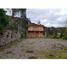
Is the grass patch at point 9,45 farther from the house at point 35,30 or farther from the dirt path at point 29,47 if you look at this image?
the house at point 35,30

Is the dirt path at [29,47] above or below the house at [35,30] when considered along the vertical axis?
below

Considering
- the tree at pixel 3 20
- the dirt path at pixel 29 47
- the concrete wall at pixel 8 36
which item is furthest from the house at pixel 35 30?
the tree at pixel 3 20

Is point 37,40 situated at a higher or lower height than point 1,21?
lower

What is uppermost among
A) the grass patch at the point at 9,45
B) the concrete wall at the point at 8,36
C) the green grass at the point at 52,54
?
the concrete wall at the point at 8,36

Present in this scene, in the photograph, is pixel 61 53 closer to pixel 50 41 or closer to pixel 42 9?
pixel 50 41

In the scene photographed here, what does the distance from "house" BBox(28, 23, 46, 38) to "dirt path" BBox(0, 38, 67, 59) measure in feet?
0.22

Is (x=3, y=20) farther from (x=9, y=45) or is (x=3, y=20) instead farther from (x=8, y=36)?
(x=9, y=45)

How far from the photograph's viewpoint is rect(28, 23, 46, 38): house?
3.94 metres

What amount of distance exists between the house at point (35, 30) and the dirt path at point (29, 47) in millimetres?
66

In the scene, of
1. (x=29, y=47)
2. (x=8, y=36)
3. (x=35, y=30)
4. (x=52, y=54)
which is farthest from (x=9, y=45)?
(x=52, y=54)

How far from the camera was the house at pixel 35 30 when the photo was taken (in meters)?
3.94
